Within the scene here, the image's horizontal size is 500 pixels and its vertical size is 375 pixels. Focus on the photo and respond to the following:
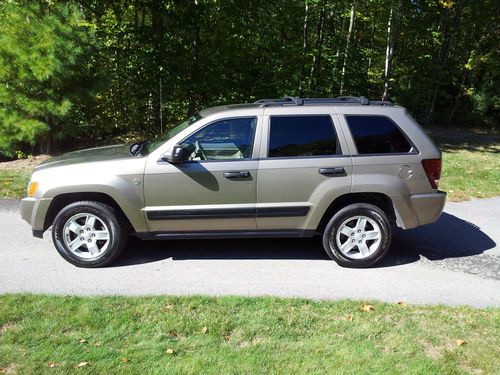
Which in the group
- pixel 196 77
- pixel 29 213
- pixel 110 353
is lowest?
pixel 110 353

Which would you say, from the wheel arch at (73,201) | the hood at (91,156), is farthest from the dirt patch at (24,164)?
the wheel arch at (73,201)

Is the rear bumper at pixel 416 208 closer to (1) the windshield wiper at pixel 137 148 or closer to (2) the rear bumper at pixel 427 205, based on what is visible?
(2) the rear bumper at pixel 427 205

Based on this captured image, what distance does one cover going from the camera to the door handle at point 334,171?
4.93 meters

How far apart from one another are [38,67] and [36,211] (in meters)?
5.81

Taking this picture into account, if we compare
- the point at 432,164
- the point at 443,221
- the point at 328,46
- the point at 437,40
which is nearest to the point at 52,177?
the point at 432,164

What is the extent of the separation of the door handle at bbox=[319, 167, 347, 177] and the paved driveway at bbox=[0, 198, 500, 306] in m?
1.06

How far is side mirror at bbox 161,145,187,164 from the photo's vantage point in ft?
15.5

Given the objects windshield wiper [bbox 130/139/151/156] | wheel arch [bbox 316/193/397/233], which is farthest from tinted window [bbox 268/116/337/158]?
windshield wiper [bbox 130/139/151/156]

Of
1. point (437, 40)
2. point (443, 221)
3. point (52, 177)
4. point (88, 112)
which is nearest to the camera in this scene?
point (52, 177)

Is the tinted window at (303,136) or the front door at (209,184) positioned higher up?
the tinted window at (303,136)

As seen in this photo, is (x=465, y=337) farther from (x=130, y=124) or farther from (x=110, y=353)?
(x=130, y=124)

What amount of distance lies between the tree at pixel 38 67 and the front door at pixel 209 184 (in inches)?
240

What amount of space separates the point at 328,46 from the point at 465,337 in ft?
43.2

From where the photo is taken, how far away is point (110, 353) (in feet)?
10.9
